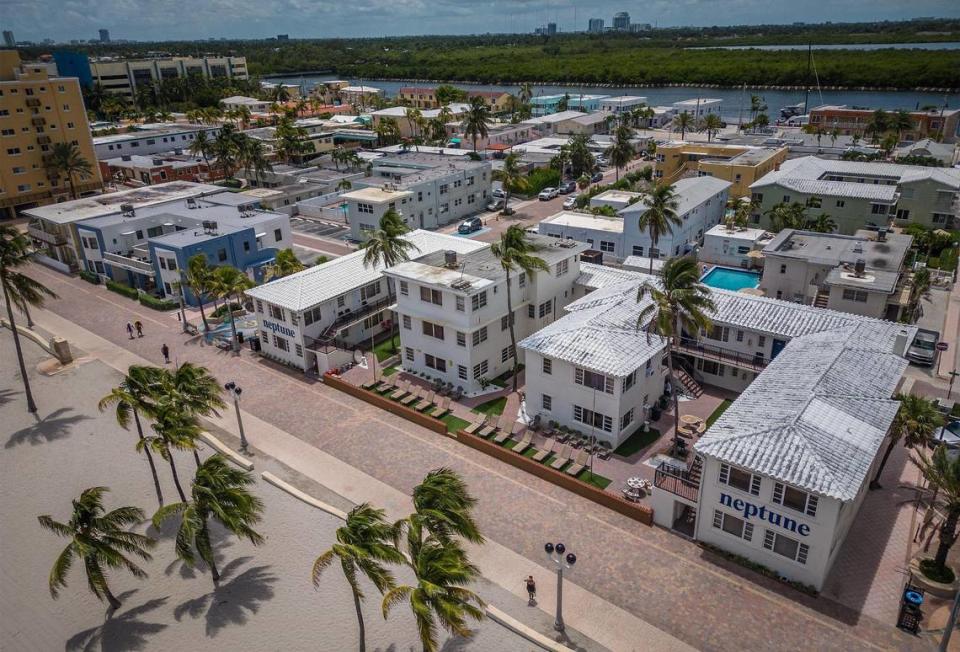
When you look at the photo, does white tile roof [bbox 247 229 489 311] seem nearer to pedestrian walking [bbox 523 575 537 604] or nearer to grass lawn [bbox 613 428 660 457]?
grass lawn [bbox 613 428 660 457]

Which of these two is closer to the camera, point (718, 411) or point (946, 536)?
point (946, 536)

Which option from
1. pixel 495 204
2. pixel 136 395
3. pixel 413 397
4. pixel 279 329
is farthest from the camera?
pixel 495 204

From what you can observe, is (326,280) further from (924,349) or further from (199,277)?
(924,349)

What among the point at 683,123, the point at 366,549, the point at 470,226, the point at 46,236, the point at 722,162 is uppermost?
the point at 683,123

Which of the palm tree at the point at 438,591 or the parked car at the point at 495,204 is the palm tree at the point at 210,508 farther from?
the parked car at the point at 495,204

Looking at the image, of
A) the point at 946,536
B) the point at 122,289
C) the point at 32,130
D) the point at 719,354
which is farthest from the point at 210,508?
the point at 32,130

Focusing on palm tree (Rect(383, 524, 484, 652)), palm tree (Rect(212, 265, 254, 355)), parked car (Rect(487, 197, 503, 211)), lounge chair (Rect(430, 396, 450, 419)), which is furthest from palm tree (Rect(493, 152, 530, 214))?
palm tree (Rect(383, 524, 484, 652))

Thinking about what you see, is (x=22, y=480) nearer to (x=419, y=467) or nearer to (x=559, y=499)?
(x=419, y=467)

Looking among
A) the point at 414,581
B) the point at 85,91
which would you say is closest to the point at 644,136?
the point at 414,581
